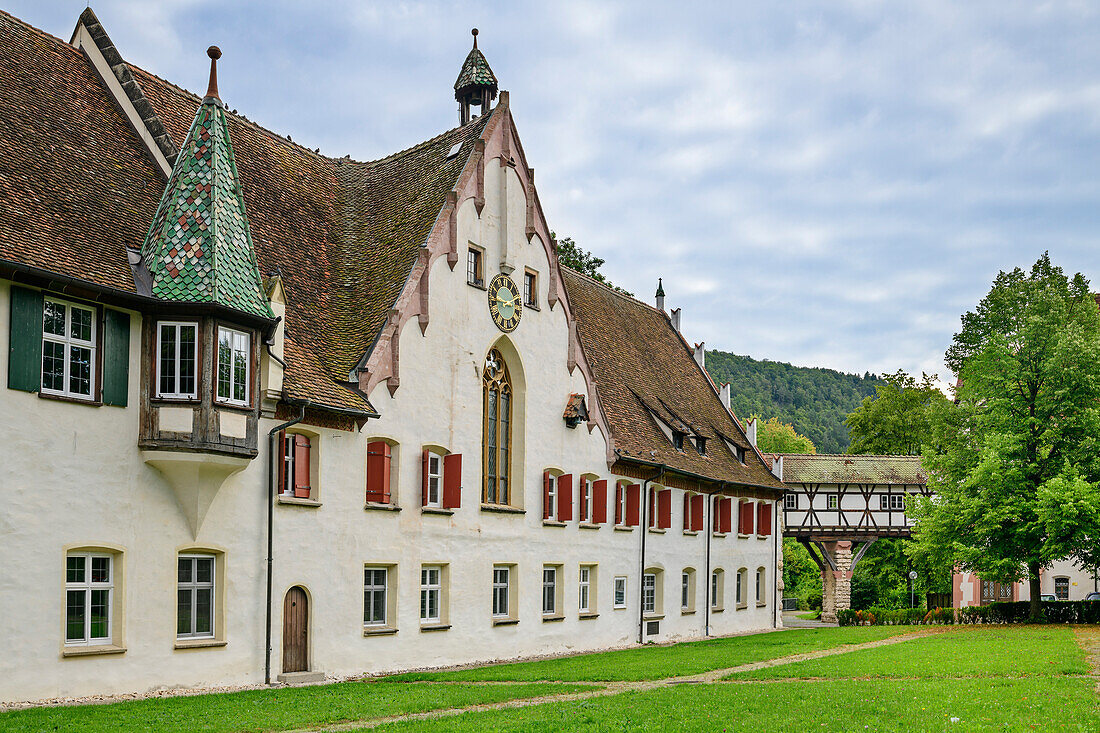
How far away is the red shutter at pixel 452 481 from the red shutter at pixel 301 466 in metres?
4.73

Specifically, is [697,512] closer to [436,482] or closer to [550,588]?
[550,588]

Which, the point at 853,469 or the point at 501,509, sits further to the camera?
the point at 853,469

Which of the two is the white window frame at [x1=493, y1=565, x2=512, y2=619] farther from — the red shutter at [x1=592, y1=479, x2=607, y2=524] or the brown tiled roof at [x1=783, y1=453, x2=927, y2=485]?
the brown tiled roof at [x1=783, y1=453, x2=927, y2=485]

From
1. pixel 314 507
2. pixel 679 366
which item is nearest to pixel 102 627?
pixel 314 507

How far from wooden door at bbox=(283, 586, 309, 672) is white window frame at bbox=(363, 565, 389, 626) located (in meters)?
1.98

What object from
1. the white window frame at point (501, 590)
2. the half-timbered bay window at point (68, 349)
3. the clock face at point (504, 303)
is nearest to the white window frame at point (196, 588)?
the half-timbered bay window at point (68, 349)

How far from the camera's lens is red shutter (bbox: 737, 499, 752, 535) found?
47.2m

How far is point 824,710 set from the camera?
674 inches

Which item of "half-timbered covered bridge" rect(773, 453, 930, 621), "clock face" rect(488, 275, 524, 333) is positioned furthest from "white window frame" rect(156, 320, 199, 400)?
"half-timbered covered bridge" rect(773, 453, 930, 621)

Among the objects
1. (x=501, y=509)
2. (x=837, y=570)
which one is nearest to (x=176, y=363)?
(x=501, y=509)

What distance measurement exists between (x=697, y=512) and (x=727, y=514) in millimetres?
3687

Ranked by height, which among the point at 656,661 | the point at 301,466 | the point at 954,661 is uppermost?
the point at 301,466

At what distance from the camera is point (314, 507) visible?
24484mm

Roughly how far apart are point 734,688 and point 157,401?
12.0m
